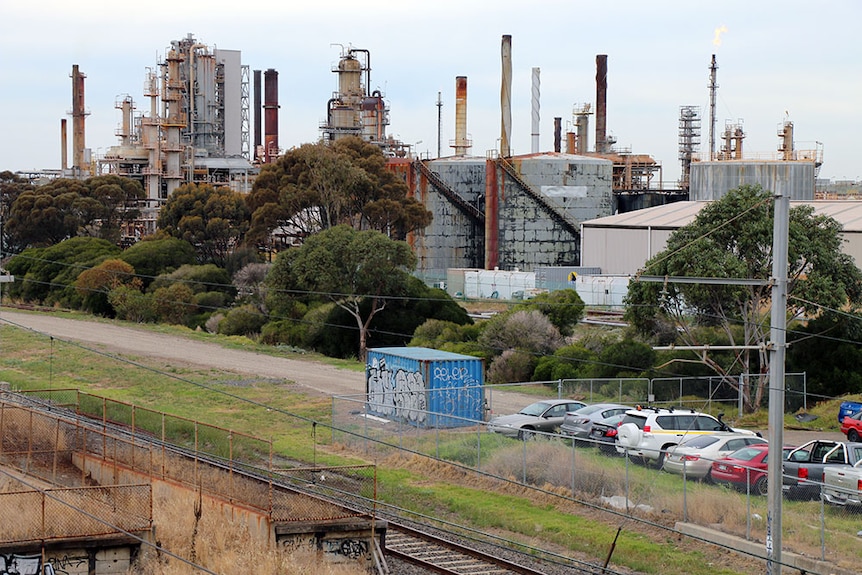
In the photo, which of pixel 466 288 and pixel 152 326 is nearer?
pixel 152 326

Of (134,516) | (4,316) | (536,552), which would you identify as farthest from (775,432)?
(4,316)

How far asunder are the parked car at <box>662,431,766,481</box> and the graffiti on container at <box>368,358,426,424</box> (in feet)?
28.0

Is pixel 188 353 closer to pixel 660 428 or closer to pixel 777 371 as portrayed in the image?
pixel 660 428

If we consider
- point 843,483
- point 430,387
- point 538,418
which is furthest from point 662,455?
point 430,387

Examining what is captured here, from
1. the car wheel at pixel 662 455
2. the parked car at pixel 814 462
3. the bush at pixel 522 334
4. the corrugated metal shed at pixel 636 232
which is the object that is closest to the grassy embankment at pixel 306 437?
the car wheel at pixel 662 455

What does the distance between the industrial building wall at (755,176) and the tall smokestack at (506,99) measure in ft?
49.3

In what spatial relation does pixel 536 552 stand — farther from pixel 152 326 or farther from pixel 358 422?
pixel 152 326

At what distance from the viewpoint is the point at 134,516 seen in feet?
71.0

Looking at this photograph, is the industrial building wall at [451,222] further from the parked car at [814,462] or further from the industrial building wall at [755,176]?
the parked car at [814,462]

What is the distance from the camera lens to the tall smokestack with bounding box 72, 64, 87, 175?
408 feet

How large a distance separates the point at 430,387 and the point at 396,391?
5.75 feet

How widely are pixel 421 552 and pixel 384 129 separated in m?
92.0

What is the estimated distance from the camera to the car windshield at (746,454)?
27.3m

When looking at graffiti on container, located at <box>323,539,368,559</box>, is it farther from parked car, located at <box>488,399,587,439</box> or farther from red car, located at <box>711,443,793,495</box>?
parked car, located at <box>488,399,587,439</box>
